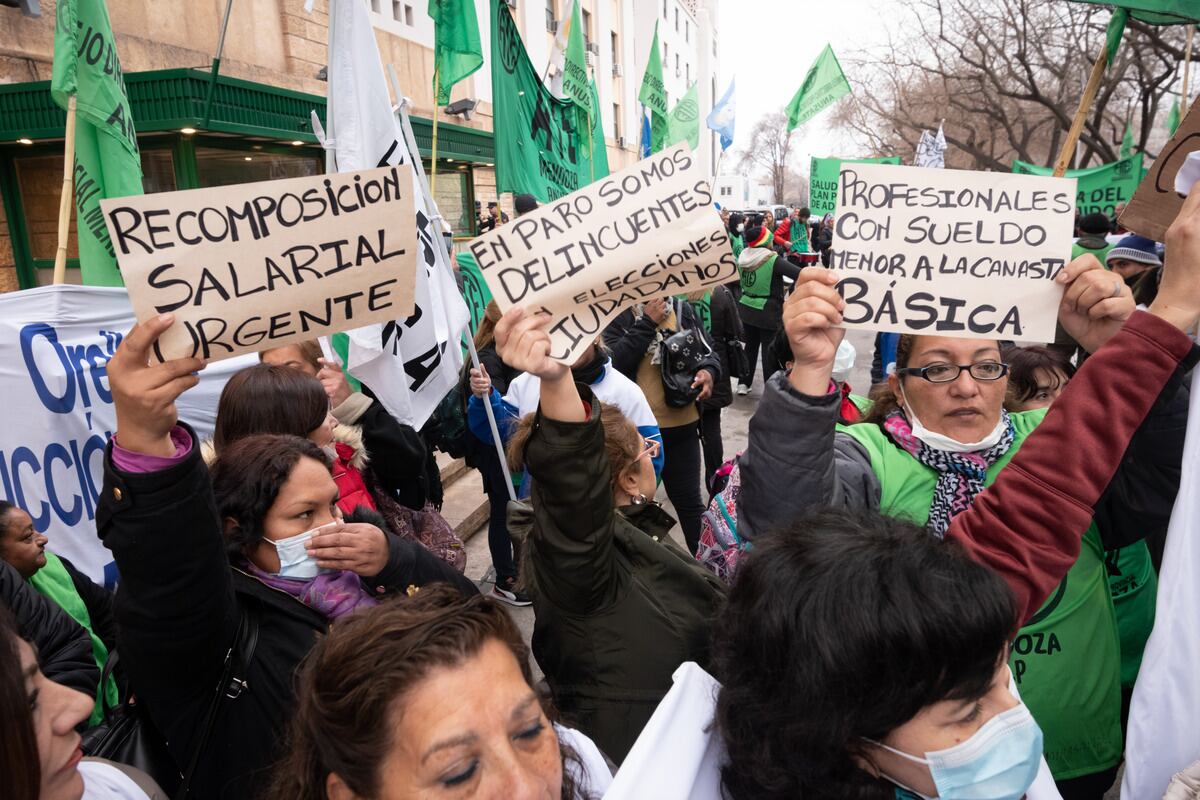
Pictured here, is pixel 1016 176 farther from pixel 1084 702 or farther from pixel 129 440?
pixel 129 440

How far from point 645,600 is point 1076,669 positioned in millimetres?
1087

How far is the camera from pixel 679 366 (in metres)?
4.84

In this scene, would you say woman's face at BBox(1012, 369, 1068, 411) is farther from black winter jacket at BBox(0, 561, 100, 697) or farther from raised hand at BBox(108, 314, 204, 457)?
black winter jacket at BBox(0, 561, 100, 697)

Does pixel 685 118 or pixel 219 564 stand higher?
pixel 685 118

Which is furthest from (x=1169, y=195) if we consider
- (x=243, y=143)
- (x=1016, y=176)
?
(x=243, y=143)

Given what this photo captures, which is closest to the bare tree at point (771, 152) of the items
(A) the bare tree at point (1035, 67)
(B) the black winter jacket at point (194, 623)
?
(A) the bare tree at point (1035, 67)

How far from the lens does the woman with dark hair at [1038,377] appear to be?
311 cm

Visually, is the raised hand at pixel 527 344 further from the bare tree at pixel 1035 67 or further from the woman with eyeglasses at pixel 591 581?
the bare tree at pixel 1035 67

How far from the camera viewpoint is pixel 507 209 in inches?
663

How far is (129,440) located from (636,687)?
1.14 metres

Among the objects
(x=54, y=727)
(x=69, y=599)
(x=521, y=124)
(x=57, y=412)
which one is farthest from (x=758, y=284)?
(x=54, y=727)

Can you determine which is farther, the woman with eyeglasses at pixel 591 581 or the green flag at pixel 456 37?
the green flag at pixel 456 37

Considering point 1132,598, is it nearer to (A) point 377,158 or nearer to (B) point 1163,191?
(B) point 1163,191

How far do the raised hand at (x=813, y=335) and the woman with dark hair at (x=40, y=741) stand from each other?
142 cm
